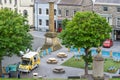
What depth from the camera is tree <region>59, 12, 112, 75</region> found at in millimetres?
39906

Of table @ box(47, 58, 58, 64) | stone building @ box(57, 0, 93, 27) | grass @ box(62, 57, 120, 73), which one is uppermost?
stone building @ box(57, 0, 93, 27)

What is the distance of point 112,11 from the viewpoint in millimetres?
62188

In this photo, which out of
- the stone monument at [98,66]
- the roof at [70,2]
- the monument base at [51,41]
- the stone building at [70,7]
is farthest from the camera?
the roof at [70,2]

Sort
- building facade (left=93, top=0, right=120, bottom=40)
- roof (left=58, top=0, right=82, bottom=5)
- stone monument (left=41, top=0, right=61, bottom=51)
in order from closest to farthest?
stone monument (left=41, top=0, right=61, bottom=51), building facade (left=93, top=0, right=120, bottom=40), roof (left=58, top=0, right=82, bottom=5)

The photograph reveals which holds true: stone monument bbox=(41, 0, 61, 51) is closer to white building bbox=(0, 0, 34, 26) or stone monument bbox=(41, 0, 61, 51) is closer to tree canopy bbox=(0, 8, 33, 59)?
tree canopy bbox=(0, 8, 33, 59)

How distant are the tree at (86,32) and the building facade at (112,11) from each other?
67.9ft

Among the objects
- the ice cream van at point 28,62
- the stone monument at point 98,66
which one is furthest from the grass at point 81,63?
the stone monument at point 98,66

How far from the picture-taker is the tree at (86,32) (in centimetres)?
3991

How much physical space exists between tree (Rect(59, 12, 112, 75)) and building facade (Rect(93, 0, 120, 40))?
2069cm

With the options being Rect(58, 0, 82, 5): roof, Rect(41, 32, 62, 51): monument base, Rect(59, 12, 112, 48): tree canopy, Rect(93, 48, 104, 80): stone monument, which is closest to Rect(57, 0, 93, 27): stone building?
Rect(58, 0, 82, 5): roof

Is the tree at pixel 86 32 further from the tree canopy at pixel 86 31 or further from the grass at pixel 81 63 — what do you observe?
the grass at pixel 81 63

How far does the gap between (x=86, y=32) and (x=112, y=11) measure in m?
23.5

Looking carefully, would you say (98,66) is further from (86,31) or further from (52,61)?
(52,61)

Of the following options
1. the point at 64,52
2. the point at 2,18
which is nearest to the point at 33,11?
the point at 64,52
